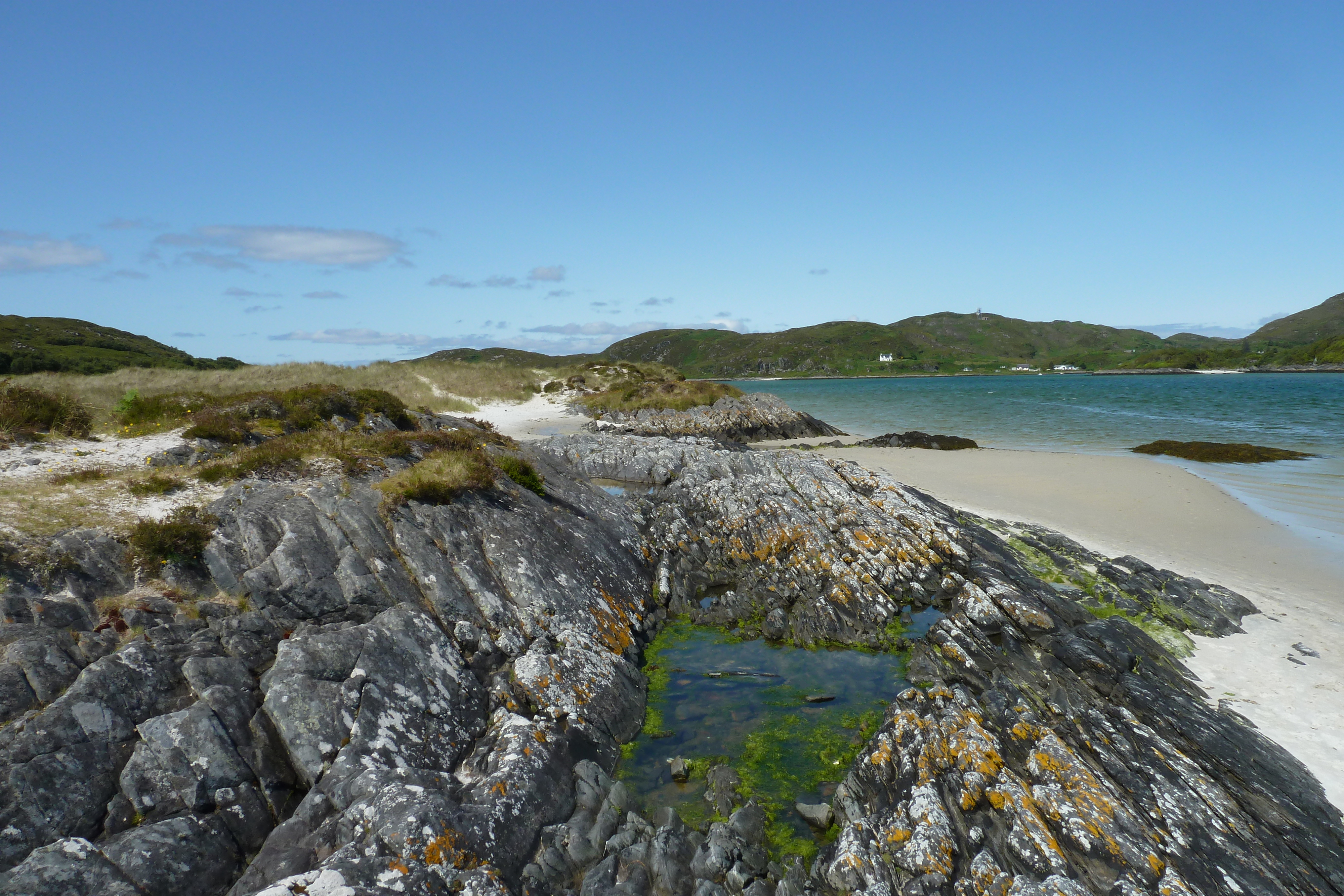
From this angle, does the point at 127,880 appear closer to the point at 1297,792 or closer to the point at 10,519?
the point at 10,519

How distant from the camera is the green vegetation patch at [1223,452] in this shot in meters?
38.2

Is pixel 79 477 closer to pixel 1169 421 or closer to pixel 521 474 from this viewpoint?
pixel 521 474

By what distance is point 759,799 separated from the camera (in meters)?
9.48

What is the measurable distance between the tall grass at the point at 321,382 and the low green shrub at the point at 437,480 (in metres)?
13.8

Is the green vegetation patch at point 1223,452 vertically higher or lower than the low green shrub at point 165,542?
lower

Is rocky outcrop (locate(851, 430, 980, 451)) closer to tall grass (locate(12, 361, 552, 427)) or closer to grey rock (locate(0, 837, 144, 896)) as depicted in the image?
tall grass (locate(12, 361, 552, 427))

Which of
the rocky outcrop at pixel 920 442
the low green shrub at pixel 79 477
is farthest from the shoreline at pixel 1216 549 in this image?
the low green shrub at pixel 79 477

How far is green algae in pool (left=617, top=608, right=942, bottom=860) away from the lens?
31.5 feet

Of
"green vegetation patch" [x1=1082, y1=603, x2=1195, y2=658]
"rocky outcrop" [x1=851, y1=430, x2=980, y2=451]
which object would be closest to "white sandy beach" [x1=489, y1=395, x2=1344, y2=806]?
"green vegetation patch" [x1=1082, y1=603, x2=1195, y2=658]

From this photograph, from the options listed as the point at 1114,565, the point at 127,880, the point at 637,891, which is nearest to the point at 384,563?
the point at 127,880

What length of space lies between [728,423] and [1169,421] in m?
48.4

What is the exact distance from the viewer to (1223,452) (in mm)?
39562

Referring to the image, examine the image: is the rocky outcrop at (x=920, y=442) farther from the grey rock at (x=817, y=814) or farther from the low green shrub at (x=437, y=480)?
the grey rock at (x=817, y=814)

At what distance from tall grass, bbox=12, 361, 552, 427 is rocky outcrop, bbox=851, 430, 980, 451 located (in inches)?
1423
